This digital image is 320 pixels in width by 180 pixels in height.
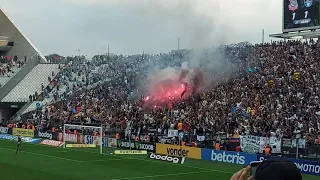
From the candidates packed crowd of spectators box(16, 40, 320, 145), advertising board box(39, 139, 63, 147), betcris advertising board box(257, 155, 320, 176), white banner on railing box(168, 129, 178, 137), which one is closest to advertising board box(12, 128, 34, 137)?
packed crowd of spectators box(16, 40, 320, 145)

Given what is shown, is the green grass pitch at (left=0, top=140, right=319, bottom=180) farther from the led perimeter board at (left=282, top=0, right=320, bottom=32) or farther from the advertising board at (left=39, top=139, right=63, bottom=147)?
the led perimeter board at (left=282, top=0, right=320, bottom=32)

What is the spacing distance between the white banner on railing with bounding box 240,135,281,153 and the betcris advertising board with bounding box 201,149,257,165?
1.72 m

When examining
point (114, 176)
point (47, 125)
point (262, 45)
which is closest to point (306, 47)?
point (262, 45)

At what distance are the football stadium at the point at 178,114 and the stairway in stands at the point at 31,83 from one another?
1.26 ft

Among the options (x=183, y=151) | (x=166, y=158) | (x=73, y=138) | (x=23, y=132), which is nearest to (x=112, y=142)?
(x=73, y=138)

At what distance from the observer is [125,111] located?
44.5 metres

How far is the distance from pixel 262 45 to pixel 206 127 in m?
12.8

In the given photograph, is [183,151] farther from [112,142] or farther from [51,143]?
[51,143]

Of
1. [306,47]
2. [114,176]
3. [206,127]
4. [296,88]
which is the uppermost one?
[306,47]

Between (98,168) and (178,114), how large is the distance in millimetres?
13626

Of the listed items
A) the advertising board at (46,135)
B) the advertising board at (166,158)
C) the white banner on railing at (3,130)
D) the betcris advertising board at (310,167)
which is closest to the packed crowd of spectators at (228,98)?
the advertising board at (46,135)

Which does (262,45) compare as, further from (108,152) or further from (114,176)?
(114,176)

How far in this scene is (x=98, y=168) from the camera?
88.1 feet

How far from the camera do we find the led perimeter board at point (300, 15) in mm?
37000
